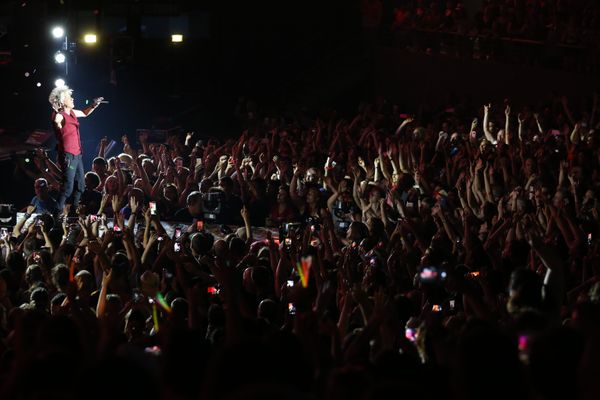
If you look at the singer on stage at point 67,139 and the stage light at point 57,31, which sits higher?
the stage light at point 57,31

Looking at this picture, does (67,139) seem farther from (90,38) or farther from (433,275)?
(433,275)

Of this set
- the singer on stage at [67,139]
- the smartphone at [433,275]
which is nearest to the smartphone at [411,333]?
the smartphone at [433,275]

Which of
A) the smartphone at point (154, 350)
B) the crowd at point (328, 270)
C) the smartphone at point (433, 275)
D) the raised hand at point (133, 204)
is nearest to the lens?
the crowd at point (328, 270)

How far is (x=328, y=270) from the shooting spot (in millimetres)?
7184

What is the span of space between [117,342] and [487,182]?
6374mm

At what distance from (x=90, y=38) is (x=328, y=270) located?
1066 cm

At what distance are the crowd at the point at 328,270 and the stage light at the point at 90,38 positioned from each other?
9.65 ft

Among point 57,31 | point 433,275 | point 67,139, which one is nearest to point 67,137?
point 67,139

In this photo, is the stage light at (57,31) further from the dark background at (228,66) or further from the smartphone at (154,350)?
the smartphone at (154,350)

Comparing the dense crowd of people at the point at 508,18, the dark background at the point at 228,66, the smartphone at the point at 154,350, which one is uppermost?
the dense crowd of people at the point at 508,18

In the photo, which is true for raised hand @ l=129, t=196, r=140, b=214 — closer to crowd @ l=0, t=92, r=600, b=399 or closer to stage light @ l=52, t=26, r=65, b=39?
crowd @ l=0, t=92, r=600, b=399

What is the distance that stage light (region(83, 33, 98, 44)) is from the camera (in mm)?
16609

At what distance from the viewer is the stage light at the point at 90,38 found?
1661 centimetres

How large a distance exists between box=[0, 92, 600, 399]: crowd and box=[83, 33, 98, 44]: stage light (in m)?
2.94
